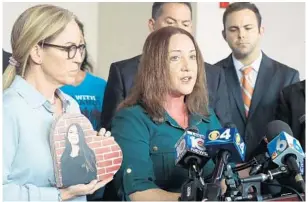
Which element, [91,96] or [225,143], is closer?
[225,143]

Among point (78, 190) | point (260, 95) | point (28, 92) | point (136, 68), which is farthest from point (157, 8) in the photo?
point (78, 190)

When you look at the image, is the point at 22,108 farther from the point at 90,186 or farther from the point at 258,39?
the point at 258,39

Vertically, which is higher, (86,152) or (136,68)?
(136,68)

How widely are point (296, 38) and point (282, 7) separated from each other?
13 centimetres

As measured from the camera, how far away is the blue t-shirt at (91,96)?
5.74 ft

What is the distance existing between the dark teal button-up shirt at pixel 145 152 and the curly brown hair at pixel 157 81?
31 mm

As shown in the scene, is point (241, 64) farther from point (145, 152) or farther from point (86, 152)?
point (86, 152)

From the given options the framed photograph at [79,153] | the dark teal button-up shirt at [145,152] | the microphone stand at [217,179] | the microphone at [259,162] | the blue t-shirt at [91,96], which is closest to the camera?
the microphone stand at [217,179]

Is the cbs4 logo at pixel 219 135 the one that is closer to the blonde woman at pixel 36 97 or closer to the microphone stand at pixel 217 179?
the microphone stand at pixel 217 179

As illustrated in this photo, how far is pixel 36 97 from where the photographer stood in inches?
60.0

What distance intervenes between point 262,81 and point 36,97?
2.78ft

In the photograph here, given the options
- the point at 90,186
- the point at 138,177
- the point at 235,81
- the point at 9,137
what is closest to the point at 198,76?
the point at 235,81

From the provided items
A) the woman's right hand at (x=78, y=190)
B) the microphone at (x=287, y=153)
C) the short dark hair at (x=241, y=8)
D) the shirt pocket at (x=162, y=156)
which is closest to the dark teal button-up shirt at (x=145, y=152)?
the shirt pocket at (x=162, y=156)

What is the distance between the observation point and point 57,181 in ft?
4.94
